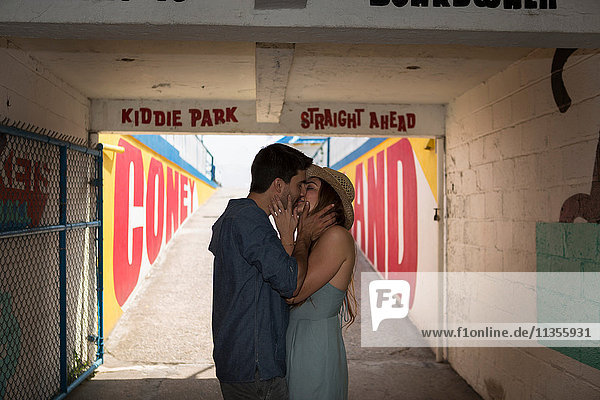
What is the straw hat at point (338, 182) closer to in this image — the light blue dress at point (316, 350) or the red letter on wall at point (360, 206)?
the light blue dress at point (316, 350)

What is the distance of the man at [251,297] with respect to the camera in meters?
2.23

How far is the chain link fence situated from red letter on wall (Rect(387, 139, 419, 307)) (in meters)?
4.52

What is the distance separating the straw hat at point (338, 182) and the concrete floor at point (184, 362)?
3054mm

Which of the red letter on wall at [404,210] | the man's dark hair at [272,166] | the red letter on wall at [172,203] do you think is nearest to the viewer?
the man's dark hair at [272,166]

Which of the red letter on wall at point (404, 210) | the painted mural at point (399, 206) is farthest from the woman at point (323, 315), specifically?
the red letter on wall at point (404, 210)

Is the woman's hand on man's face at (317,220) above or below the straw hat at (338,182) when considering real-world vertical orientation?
below

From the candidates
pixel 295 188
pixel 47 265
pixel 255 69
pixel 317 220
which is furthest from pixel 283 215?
pixel 47 265

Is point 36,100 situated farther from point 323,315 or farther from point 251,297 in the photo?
point 323,315

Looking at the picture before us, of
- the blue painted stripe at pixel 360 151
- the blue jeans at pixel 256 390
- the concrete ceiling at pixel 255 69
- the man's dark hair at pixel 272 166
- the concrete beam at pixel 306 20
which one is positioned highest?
the blue painted stripe at pixel 360 151

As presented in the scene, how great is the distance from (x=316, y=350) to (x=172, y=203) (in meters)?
10.9

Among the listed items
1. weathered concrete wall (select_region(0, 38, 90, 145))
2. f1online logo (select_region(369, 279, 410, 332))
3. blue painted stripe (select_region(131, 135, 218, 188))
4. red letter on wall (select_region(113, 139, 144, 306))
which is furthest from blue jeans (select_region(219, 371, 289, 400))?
blue painted stripe (select_region(131, 135, 218, 188))

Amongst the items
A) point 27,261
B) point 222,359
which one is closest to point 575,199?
point 222,359

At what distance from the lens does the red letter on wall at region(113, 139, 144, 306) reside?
737cm

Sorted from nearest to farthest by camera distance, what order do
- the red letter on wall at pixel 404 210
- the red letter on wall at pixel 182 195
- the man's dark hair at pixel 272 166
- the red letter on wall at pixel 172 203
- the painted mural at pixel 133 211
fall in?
the man's dark hair at pixel 272 166, the painted mural at pixel 133 211, the red letter on wall at pixel 404 210, the red letter on wall at pixel 172 203, the red letter on wall at pixel 182 195
